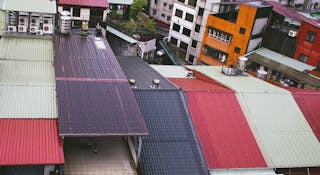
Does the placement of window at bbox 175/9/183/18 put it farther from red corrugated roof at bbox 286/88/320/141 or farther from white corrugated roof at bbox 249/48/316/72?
red corrugated roof at bbox 286/88/320/141

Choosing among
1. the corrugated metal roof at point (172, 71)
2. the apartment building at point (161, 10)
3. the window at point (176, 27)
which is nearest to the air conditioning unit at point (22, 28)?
the corrugated metal roof at point (172, 71)

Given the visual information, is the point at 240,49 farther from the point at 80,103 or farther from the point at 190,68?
the point at 80,103

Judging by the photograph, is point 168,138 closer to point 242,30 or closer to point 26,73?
point 26,73

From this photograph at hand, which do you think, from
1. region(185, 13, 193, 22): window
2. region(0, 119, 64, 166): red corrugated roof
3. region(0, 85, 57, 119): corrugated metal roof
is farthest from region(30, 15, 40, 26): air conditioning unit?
region(185, 13, 193, 22): window

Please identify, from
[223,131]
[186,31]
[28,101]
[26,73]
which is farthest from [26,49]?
[186,31]

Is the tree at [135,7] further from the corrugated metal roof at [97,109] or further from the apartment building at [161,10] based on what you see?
the corrugated metal roof at [97,109]

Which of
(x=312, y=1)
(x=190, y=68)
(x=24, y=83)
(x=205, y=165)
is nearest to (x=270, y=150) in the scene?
(x=205, y=165)
